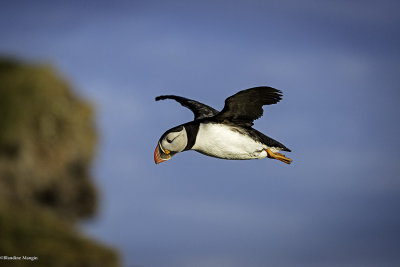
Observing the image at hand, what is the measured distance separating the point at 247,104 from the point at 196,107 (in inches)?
40.4

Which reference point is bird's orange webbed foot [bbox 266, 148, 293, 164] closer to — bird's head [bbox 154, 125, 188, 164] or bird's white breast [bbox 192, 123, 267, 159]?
bird's white breast [bbox 192, 123, 267, 159]

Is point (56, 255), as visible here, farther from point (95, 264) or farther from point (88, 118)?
point (88, 118)

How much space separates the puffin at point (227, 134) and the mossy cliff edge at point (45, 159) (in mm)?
9956

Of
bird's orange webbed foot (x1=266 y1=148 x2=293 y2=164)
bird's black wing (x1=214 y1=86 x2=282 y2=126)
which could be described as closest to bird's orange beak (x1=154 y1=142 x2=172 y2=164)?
bird's black wing (x1=214 y1=86 x2=282 y2=126)

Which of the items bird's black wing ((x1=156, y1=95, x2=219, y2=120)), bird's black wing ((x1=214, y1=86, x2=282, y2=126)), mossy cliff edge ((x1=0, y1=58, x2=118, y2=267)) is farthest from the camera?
mossy cliff edge ((x1=0, y1=58, x2=118, y2=267))

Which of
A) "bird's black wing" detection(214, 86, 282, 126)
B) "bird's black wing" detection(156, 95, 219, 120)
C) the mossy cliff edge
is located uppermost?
the mossy cliff edge

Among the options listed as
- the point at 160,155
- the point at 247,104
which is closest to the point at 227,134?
the point at 247,104

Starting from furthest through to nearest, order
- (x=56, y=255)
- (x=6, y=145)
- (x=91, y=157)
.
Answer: (x=91, y=157) < (x=6, y=145) < (x=56, y=255)

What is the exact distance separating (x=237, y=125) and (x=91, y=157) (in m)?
12.2

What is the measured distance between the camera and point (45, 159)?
52.4ft

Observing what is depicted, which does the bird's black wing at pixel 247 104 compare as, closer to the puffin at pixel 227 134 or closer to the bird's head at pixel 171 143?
the puffin at pixel 227 134

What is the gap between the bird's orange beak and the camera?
5031 millimetres

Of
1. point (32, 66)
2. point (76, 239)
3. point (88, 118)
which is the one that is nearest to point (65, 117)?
point (88, 118)

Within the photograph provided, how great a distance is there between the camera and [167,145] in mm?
Answer: 4980
